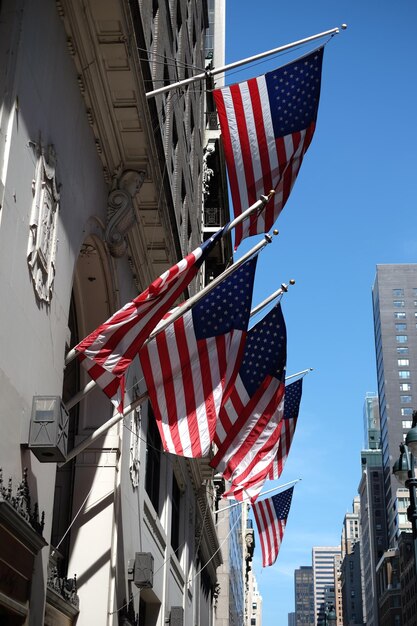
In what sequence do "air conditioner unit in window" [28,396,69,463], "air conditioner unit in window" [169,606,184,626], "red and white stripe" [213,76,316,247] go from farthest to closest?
"air conditioner unit in window" [169,606,184,626], "red and white stripe" [213,76,316,247], "air conditioner unit in window" [28,396,69,463]

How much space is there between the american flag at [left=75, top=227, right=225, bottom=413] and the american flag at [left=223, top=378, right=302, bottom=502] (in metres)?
4.99

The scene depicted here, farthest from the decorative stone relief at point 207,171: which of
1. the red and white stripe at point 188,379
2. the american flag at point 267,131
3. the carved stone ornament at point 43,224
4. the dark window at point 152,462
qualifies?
the carved stone ornament at point 43,224

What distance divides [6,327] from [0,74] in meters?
3.10

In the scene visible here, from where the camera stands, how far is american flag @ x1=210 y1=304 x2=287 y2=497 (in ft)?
55.8

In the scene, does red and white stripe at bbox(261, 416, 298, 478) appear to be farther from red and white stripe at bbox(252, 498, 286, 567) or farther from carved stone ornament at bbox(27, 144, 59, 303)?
carved stone ornament at bbox(27, 144, 59, 303)

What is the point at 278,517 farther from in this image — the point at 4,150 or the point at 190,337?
the point at 4,150

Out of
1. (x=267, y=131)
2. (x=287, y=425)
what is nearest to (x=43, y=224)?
(x=267, y=131)

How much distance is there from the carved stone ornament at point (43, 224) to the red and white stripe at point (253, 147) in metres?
3.18

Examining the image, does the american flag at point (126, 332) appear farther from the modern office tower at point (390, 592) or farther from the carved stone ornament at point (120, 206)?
the modern office tower at point (390, 592)

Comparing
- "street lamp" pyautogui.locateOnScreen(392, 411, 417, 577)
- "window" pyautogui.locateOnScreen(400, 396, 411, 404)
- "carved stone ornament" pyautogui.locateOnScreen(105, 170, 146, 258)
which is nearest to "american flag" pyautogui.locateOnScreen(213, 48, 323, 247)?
"carved stone ornament" pyautogui.locateOnScreen(105, 170, 146, 258)

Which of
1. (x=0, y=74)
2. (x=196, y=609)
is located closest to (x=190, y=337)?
(x=0, y=74)

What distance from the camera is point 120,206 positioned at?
1731 cm

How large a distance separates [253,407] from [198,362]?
3.22m

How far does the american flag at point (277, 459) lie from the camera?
17203 mm
